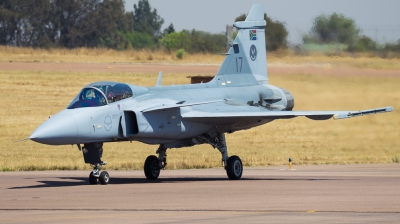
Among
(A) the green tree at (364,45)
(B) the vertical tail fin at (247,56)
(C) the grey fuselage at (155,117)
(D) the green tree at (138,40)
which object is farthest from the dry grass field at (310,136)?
(D) the green tree at (138,40)

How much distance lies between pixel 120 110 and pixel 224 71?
5.47 meters

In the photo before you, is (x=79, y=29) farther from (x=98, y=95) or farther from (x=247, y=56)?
(x=98, y=95)

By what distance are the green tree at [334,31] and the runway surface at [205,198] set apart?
927cm

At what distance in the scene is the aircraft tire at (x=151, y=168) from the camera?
2106 centimetres

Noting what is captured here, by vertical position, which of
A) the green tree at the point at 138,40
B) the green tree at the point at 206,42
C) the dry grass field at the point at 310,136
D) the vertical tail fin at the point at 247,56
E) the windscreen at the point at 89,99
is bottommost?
the dry grass field at the point at 310,136

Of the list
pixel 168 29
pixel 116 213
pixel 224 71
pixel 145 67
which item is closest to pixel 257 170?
pixel 224 71

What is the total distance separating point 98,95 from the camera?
1886 cm

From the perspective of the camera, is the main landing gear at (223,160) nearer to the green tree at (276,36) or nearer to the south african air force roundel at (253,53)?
the south african air force roundel at (253,53)

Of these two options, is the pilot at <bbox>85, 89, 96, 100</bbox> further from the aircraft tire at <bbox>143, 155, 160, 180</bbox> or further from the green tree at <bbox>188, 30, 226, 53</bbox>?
the green tree at <bbox>188, 30, 226, 53</bbox>

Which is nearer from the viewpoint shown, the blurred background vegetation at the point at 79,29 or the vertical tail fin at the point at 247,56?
the vertical tail fin at the point at 247,56

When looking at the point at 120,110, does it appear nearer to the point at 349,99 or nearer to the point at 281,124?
the point at 349,99

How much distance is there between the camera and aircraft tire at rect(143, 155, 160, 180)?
21.1m

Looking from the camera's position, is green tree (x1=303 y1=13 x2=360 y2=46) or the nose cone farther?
green tree (x1=303 y1=13 x2=360 y2=46)

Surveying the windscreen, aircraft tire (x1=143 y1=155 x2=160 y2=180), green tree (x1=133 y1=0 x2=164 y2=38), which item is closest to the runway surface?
aircraft tire (x1=143 y1=155 x2=160 y2=180)
